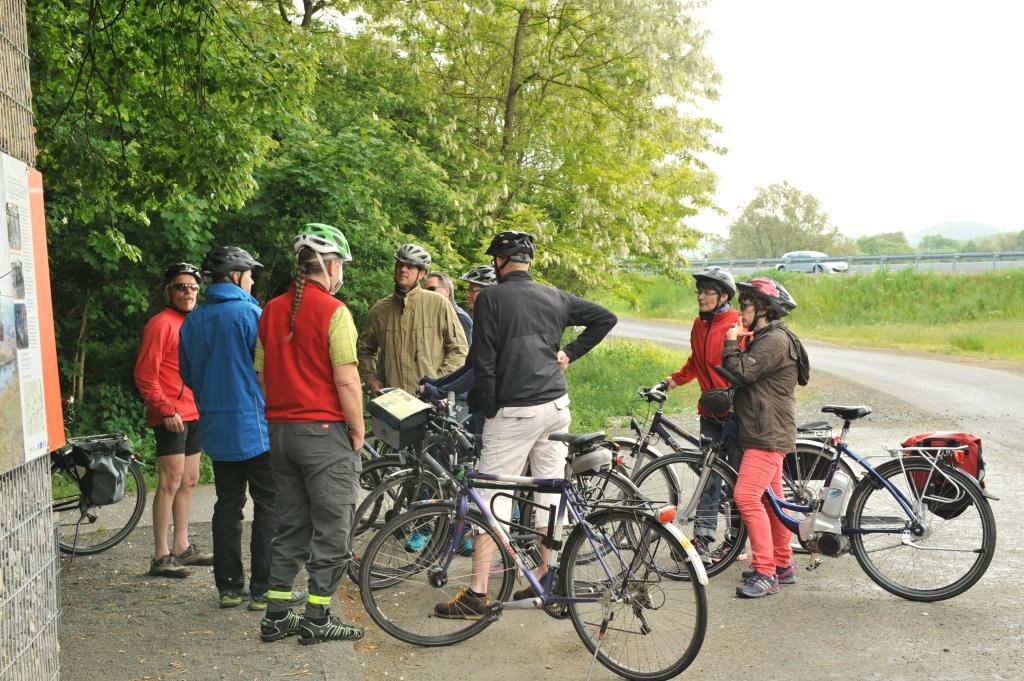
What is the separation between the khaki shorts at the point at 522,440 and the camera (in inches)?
223

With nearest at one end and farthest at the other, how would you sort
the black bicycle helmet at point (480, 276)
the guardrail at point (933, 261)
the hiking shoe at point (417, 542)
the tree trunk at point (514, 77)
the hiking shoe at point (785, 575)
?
1. the hiking shoe at point (417, 542)
2. the hiking shoe at point (785, 575)
3. the black bicycle helmet at point (480, 276)
4. the tree trunk at point (514, 77)
5. the guardrail at point (933, 261)

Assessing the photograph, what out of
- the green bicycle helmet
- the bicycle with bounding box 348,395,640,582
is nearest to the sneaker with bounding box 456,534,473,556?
the bicycle with bounding box 348,395,640,582

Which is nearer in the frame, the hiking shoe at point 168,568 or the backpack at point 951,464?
the backpack at point 951,464

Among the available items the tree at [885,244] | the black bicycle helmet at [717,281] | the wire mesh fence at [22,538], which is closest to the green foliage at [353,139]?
the wire mesh fence at [22,538]

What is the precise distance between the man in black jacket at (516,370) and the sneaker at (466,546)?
243mm

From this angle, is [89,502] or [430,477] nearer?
[430,477]

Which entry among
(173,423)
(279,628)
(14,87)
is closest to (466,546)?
(279,628)

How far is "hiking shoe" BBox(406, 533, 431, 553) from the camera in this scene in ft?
18.1

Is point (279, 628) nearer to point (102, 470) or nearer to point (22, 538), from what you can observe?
point (22, 538)

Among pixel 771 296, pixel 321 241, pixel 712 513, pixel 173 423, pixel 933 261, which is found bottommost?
pixel 712 513

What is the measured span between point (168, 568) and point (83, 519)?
135 centimetres

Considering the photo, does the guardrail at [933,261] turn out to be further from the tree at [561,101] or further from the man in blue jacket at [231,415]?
the man in blue jacket at [231,415]

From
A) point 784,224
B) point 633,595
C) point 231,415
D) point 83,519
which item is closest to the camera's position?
point 633,595

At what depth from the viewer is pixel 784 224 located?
6594cm
